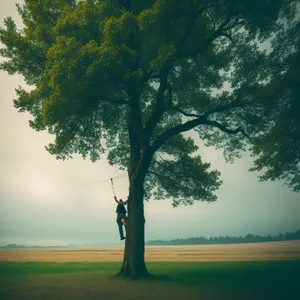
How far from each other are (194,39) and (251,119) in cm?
538

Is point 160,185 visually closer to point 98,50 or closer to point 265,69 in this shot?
point 265,69

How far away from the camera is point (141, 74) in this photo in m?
14.6

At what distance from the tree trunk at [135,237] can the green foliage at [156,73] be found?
44.0 inches

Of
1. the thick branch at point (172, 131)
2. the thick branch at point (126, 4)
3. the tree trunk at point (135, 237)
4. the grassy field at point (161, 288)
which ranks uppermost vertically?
the thick branch at point (126, 4)

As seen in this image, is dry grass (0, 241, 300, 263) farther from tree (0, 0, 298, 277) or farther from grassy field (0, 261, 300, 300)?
grassy field (0, 261, 300, 300)

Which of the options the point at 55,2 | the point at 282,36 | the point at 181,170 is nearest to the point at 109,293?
the point at 181,170

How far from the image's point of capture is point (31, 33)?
680 inches

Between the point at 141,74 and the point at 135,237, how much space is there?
7846 millimetres

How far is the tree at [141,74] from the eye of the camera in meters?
14.0

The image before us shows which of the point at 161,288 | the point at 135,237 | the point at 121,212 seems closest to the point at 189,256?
the point at 121,212

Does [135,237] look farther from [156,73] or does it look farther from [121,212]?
[156,73]

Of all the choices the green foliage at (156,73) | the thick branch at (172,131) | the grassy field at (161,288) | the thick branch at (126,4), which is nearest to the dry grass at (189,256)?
the green foliage at (156,73)

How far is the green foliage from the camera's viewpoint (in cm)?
1409

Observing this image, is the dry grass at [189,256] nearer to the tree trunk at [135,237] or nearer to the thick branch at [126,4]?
the tree trunk at [135,237]
